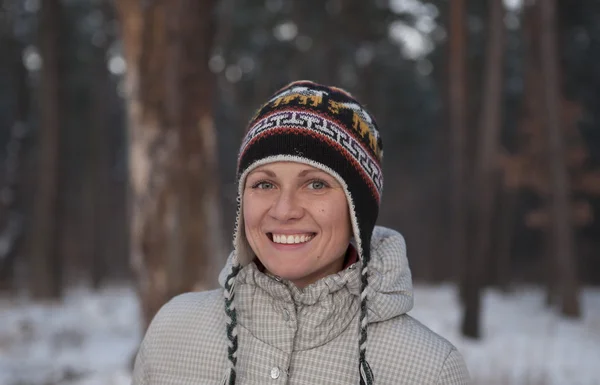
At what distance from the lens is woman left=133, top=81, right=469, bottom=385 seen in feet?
6.95

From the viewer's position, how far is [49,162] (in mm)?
17109

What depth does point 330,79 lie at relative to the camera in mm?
19672

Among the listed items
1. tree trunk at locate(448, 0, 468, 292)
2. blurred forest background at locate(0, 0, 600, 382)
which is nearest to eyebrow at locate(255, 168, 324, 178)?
blurred forest background at locate(0, 0, 600, 382)

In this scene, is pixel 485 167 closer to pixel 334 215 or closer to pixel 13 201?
pixel 334 215

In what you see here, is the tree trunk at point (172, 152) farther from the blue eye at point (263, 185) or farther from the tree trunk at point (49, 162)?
the tree trunk at point (49, 162)

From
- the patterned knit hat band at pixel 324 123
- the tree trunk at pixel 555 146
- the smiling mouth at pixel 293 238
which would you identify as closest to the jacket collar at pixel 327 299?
the smiling mouth at pixel 293 238

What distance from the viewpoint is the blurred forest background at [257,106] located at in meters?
6.97

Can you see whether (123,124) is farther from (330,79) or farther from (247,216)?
(247,216)

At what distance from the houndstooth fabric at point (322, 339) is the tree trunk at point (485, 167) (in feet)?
32.0

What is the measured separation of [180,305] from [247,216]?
1.40 feet

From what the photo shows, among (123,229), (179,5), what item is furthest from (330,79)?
(123,229)

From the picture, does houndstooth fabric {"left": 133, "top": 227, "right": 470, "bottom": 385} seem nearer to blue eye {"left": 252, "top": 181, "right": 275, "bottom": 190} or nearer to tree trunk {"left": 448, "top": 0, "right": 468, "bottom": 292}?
blue eye {"left": 252, "top": 181, "right": 275, "bottom": 190}

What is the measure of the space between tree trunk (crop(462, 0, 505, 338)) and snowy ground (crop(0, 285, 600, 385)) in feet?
1.82

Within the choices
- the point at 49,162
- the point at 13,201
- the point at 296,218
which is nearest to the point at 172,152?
the point at 296,218
